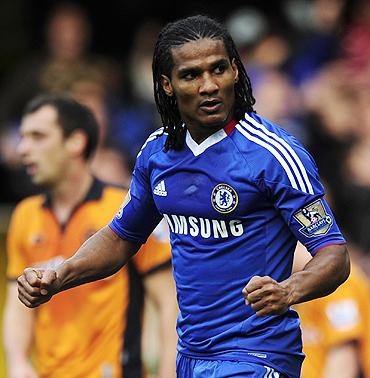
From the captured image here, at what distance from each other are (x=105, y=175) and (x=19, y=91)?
82.1 inches

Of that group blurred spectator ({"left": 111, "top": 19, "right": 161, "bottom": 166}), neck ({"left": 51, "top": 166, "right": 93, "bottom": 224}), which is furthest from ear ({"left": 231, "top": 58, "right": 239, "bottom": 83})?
blurred spectator ({"left": 111, "top": 19, "right": 161, "bottom": 166})

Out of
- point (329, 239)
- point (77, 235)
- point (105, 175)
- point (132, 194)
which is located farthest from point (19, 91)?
point (329, 239)

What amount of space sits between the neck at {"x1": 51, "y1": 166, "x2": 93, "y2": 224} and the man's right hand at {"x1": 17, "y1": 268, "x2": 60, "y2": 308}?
251 cm

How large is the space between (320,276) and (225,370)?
0.63 meters

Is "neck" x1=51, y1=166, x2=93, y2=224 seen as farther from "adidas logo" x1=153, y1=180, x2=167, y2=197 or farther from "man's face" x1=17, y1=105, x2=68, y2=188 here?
"adidas logo" x1=153, y1=180, x2=167, y2=197

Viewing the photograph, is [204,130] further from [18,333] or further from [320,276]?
[18,333]

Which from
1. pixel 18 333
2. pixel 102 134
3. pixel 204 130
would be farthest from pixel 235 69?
pixel 102 134

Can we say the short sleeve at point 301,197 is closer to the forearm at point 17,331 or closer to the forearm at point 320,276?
the forearm at point 320,276

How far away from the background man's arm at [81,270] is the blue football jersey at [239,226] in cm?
37

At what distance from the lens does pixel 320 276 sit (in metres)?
5.21

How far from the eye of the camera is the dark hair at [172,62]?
5566mm

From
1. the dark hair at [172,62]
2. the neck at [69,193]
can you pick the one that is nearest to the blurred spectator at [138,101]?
the neck at [69,193]

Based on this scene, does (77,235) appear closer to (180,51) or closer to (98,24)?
(180,51)

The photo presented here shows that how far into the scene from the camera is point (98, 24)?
15.0 m
